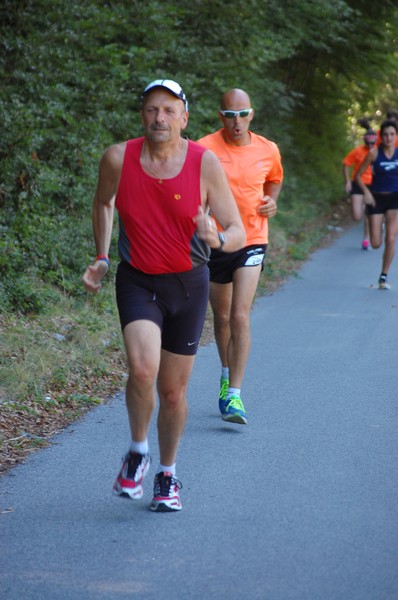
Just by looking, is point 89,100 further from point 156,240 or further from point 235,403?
point 156,240

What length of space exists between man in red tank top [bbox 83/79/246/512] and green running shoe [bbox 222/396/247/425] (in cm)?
179

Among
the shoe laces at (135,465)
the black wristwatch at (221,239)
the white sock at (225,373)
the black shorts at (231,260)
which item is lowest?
the white sock at (225,373)

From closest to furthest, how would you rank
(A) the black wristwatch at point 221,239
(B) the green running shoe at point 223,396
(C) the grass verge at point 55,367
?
(A) the black wristwatch at point 221,239
(C) the grass verge at point 55,367
(B) the green running shoe at point 223,396

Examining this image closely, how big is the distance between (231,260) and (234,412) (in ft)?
3.53

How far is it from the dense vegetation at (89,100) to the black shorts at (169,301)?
2.45 metres

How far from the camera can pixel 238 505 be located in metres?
5.22

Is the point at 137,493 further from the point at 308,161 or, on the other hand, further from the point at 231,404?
the point at 308,161

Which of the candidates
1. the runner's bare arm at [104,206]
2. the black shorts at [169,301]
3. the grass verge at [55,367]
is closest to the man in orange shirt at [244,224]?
the grass verge at [55,367]

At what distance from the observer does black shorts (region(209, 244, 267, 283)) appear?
710 cm

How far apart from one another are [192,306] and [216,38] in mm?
12638

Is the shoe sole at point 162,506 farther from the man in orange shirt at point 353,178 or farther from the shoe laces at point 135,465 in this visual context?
the man in orange shirt at point 353,178

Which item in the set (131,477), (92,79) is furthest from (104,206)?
(92,79)

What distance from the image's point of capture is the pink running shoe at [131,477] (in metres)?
4.90

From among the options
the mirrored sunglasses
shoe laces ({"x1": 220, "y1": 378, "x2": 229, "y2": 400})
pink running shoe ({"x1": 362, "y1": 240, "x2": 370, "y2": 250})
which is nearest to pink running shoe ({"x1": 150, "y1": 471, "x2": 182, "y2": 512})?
shoe laces ({"x1": 220, "y1": 378, "x2": 229, "y2": 400})
